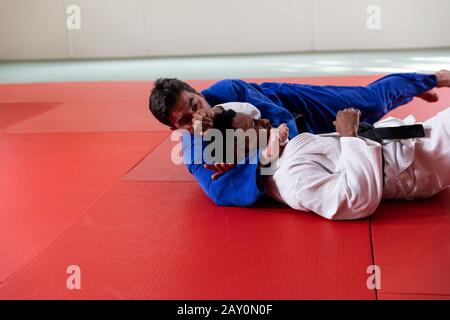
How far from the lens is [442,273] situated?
230cm

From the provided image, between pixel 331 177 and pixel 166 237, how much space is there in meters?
0.79

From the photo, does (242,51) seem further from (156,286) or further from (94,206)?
(156,286)

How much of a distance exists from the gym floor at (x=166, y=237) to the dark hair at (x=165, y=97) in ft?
1.64

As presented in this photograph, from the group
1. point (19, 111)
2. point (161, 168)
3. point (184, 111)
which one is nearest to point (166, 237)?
point (184, 111)

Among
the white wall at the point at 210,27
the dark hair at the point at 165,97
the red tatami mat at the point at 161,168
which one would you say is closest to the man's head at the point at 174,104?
the dark hair at the point at 165,97

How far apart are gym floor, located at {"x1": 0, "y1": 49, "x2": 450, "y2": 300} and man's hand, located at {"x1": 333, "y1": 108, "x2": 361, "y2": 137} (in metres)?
0.41

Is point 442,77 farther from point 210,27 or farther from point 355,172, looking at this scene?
point 210,27

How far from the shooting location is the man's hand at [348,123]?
279 cm

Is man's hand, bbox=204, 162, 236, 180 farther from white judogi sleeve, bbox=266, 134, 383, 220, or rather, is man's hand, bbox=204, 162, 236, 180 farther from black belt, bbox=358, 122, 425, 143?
black belt, bbox=358, 122, 425, 143

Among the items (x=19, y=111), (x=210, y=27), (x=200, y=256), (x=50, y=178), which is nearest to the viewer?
(x=200, y=256)

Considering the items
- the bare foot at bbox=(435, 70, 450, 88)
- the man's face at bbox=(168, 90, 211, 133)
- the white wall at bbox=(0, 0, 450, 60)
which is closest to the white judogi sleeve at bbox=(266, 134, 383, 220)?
the man's face at bbox=(168, 90, 211, 133)

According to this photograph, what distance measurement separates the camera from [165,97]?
2963 mm

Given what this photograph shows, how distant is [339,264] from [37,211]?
167 centimetres

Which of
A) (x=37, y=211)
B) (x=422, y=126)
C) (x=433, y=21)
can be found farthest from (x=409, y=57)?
(x=37, y=211)
